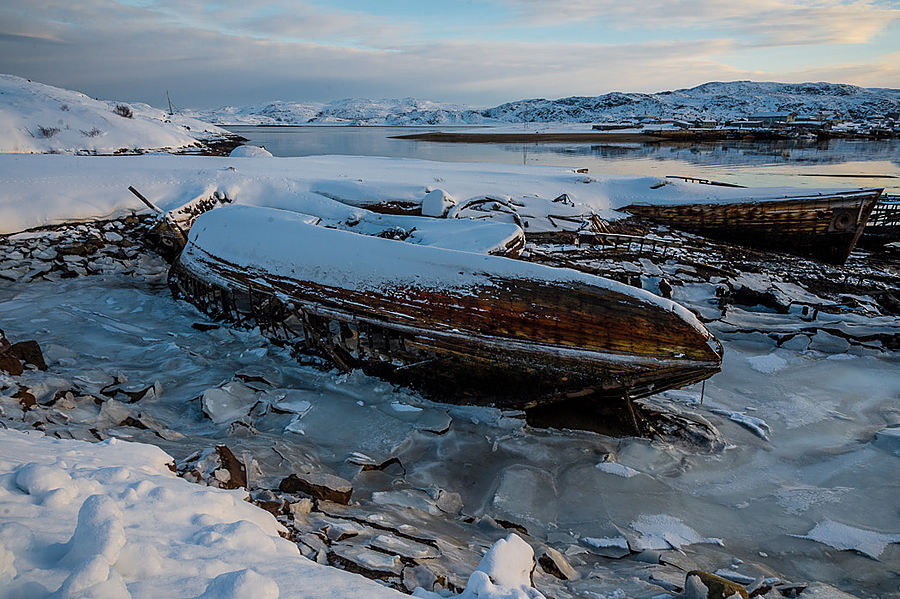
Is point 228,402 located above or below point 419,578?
below

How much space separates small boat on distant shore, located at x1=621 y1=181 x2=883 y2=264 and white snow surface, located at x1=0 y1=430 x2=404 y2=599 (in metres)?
14.9

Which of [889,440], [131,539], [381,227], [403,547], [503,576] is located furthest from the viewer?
[381,227]

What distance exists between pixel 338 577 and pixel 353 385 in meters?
3.48

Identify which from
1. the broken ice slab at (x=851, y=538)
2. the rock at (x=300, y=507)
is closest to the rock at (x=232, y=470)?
the rock at (x=300, y=507)

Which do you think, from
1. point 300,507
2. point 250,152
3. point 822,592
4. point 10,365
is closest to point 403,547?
Answer: point 300,507

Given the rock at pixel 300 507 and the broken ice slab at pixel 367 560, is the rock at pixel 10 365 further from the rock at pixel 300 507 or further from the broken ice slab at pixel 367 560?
the broken ice slab at pixel 367 560

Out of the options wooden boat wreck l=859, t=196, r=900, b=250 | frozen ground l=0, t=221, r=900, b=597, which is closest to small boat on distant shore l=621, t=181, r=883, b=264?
wooden boat wreck l=859, t=196, r=900, b=250

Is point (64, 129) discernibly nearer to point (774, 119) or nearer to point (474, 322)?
point (474, 322)

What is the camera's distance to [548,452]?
4.79 m

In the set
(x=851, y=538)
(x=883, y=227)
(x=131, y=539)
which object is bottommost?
(x=851, y=538)

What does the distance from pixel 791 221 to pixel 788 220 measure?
8cm

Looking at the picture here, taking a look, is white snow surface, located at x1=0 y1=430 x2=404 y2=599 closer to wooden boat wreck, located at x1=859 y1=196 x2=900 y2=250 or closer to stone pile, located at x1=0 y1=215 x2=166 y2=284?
stone pile, located at x1=0 y1=215 x2=166 y2=284

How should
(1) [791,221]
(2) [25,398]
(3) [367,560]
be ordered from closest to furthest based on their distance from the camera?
1. (3) [367,560]
2. (2) [25,398]
3. (1) [791,221]

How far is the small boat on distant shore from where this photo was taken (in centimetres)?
1252
